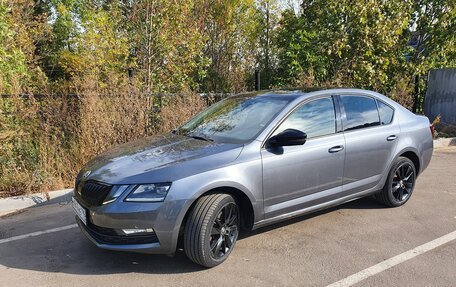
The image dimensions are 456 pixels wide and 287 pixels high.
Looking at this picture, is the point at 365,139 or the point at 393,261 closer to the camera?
the point at 393,261

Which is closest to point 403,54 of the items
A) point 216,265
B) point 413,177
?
point 413,177

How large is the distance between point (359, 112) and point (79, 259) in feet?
11.6

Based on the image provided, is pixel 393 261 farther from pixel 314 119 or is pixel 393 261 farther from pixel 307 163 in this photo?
pixel 314 119

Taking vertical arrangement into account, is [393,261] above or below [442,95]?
below

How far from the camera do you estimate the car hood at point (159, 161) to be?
346cm

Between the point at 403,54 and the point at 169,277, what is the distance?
11456 mm

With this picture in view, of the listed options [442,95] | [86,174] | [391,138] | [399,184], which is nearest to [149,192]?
[86,174]

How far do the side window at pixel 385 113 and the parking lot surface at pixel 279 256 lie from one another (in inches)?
45.5

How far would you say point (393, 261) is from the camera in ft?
12.5

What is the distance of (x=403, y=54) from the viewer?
12.5 metres

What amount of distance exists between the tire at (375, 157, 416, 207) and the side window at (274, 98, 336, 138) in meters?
1.23

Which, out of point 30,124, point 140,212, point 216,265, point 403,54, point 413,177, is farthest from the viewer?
point 403,54

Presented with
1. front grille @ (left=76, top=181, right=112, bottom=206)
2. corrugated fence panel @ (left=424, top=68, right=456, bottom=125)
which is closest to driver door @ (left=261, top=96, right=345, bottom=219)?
front grille @ (left=76, top=181, right=112, bottom=206)

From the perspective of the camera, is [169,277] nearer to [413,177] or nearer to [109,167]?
[109,167]
